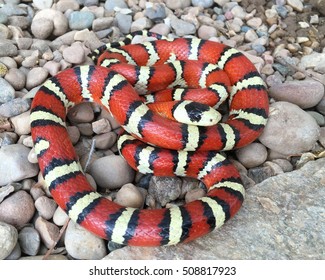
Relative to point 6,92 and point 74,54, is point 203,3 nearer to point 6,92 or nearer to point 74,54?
point 74,54

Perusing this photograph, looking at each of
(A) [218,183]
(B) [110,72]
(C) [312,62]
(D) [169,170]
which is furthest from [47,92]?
(C) [312,62]

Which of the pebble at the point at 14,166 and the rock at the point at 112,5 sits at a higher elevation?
the rock at the point at 112,5

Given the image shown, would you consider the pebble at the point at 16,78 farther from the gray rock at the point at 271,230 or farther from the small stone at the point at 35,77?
the gray rock at the point at 271,230

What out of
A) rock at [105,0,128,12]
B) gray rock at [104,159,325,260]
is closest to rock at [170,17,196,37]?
rock at [105,0,128,12]

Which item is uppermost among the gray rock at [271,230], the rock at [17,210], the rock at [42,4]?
the rock at [42,4]

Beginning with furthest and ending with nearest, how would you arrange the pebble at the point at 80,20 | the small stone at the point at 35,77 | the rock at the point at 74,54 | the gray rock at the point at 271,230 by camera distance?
the pebble at the point at 80,20, the rock at the point at 74,54, the small stone at the point at 35,77, the gray rock at the point at 271,230

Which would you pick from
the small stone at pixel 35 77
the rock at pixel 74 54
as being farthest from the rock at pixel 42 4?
the small stone at pixel 35 77

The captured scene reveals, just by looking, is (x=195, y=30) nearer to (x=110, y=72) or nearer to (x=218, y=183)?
(x=110, y=72)
